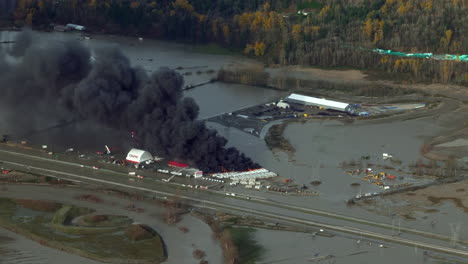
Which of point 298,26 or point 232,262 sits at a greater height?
point 298,26

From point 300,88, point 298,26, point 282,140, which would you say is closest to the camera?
point 282,140

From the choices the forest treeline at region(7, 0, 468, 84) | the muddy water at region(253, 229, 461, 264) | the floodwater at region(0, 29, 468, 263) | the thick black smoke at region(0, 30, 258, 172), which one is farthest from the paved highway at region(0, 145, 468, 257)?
the forest treeline at region(7, 0, 468, 84)

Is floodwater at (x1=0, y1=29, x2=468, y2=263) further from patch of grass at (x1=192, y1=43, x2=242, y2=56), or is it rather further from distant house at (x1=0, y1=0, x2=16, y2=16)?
distant house at (x1=0, y1=0, x2=16, y2=16)

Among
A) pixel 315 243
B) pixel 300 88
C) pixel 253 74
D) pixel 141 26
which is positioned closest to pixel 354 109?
pixel 300 88

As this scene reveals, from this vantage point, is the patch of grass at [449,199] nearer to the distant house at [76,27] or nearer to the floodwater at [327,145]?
the floodwater at [327,145]

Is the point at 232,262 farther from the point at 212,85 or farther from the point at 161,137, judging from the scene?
the point at 212,85

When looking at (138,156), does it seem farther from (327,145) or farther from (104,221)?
(327,145)
